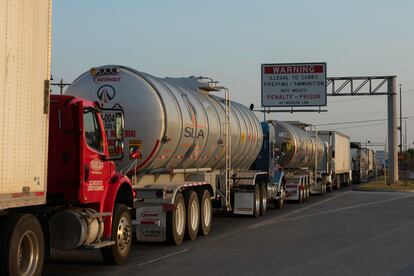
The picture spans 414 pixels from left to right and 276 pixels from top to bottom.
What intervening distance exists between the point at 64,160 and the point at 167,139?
353 centimetres

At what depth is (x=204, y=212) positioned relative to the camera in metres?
14.9

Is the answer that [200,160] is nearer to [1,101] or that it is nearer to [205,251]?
[205,251]

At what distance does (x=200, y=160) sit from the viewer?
15.2 m

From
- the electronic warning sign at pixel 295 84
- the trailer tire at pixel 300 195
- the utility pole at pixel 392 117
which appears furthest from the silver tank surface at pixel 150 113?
the utility pole at pixel 392 117

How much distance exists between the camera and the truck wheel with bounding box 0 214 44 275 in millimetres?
7324

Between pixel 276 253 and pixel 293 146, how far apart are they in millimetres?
15991

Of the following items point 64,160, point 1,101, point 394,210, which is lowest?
point 394,210

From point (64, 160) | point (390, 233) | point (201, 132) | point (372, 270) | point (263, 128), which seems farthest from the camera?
point (263, 128)

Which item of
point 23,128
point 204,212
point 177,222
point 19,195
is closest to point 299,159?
point 204,212

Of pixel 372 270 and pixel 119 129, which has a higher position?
pixel 119 129

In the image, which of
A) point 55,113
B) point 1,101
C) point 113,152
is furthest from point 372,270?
point 1,101

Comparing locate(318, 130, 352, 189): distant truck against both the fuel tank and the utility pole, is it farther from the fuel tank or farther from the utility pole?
the fuel tank

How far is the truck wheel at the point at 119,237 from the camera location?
1044 centimetres

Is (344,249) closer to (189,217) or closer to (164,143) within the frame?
(189,217)
